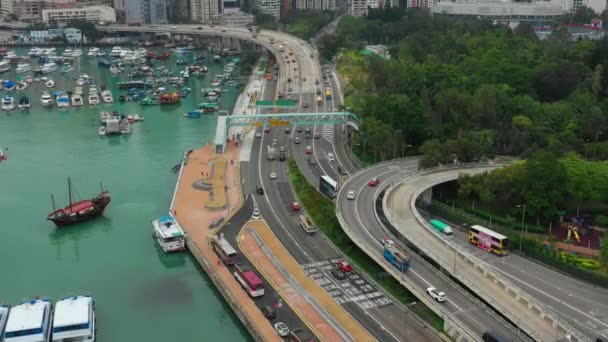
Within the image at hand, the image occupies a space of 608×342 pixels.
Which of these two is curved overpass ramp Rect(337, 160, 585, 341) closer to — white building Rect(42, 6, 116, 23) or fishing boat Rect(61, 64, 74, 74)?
fishing boat Rect(61, 64, 74, 74)

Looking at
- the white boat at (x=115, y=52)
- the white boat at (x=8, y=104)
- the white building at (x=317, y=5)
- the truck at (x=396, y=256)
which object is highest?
the white building at (x=317, y=5)

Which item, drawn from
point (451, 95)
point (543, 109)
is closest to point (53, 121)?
point (451, 95)

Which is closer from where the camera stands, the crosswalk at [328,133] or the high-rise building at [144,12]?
the crosswalk at [328,133]

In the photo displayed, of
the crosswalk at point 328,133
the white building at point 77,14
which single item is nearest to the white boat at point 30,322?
the crosswalk at point 328,133

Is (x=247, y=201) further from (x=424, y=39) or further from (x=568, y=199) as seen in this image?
(x=424, y=39)

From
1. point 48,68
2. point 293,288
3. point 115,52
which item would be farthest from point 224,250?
point 115,52

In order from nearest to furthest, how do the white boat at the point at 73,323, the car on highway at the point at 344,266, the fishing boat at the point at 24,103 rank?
the white boat at the point at 73,323
the car on highway at the point at 344,266
the fishing boat at the point at 24,103

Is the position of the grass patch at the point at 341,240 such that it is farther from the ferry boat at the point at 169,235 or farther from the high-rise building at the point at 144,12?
the high-rise building at the point at 144,12
